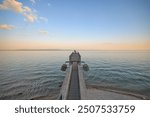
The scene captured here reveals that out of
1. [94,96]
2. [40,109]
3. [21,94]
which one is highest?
[40,109]

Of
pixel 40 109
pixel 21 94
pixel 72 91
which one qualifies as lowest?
pixel 21 94

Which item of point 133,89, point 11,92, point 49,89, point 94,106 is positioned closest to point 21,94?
point 11,92

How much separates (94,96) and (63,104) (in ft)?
29.9

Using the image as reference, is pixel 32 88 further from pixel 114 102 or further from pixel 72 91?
pixel 114 102

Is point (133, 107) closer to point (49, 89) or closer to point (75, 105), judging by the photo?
point (75, 105)

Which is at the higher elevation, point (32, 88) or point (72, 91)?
point (72, 91)

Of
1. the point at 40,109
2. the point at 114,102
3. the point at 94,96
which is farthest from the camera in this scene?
the point at 94,96

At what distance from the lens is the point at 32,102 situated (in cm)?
381

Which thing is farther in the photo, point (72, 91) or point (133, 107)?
point (72, 91)

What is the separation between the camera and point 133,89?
16828 mm

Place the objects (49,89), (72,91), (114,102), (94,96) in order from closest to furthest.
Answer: (114,102) → (72,91) → (94,96) → (49,89)

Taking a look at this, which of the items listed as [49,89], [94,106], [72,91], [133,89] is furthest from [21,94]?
[94,106]

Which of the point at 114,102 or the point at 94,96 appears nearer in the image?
the point at 114,102

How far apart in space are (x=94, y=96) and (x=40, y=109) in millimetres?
9392
